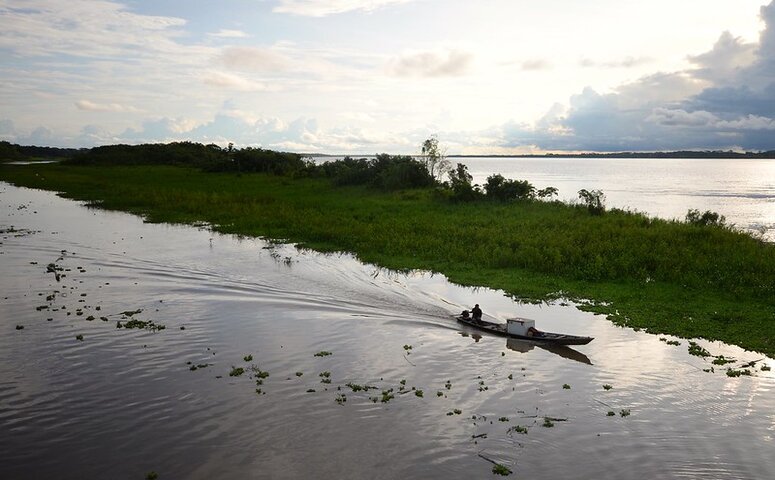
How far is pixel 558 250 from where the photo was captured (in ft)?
115

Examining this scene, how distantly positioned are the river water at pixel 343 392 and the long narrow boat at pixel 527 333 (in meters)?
0.41

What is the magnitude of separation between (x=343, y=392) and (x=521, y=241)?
2356 cm

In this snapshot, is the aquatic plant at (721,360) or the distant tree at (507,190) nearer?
the aquatic plant at (721,360)

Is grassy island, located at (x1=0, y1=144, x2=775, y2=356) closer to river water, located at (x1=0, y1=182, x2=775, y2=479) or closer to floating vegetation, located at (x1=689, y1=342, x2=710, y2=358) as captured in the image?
floating vegetation, located at (x1=689, y1=342, x2=710, y2=358)

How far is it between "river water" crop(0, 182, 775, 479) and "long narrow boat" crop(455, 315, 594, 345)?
406 millimetres

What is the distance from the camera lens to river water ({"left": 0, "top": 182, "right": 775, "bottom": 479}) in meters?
14.0

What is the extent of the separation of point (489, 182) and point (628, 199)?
151ft

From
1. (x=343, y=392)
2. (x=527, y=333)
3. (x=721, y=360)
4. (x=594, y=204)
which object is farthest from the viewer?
(x=594, y=204)

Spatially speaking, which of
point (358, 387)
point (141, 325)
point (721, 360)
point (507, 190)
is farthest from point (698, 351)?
point (507, 190)

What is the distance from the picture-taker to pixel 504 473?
44.4 ft

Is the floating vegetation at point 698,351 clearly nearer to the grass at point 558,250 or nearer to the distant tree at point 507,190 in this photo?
the grass at point 558,250

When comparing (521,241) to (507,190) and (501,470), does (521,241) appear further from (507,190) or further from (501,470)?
(501,470)

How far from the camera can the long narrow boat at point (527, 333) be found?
71.8ft

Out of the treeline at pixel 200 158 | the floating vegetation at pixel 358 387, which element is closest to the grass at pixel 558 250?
the floating vegetation at pixel 358 387
